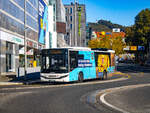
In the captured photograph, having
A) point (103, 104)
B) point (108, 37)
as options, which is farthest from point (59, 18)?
point (103, 104)

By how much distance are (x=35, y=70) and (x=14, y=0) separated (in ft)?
51.9

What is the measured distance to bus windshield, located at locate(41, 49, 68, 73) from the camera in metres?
18.1

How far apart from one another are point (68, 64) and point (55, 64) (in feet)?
3.14

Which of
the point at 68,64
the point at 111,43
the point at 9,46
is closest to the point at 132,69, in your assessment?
the point at 111,43

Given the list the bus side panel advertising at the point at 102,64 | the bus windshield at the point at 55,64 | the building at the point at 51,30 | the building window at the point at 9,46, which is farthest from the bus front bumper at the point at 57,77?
the building at the point at 51,30

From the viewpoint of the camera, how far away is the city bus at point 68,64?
18.1 m

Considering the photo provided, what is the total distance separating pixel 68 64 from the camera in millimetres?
18234

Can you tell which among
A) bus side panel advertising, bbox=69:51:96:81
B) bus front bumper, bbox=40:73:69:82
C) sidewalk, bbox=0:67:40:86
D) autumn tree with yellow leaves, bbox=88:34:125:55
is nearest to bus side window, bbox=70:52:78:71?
bus side panel advertising, bbox=69:51:96:81

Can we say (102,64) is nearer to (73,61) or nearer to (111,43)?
(73,61)

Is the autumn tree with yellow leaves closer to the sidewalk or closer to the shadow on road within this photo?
the shadow on road

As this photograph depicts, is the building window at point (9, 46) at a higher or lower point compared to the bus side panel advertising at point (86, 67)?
higher

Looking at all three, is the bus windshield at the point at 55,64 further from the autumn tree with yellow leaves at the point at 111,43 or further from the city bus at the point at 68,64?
the autumn tree with yellow leaves at the point at 111,43

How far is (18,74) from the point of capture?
916 inches

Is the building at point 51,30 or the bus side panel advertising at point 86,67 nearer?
the bus side panel advertising at point 86,67
